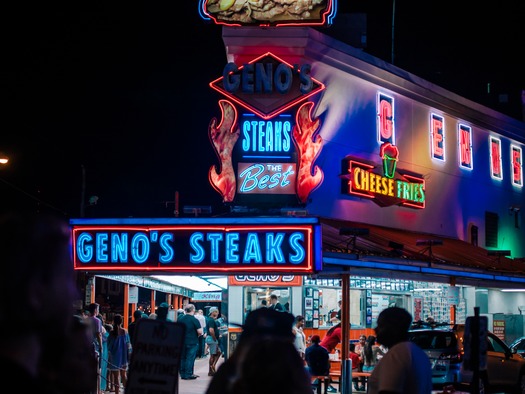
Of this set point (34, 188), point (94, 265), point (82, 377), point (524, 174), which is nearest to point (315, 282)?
point (94, 265)

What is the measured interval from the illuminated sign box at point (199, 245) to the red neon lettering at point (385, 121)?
8698 mm

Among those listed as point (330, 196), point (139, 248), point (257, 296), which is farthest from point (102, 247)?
point (257, 296)

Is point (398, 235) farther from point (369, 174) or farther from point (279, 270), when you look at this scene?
point (279, 270)

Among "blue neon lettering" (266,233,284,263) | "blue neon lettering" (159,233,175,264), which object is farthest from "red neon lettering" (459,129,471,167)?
"blue neon lettering" (159,233,175,264)

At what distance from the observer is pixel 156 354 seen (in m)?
8.05

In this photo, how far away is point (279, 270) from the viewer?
659 inches

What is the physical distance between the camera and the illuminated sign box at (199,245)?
54.6ft

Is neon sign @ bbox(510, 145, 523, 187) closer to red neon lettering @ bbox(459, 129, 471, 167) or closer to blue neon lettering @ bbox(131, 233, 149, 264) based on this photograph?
red neon lettering @ bbox(459, 129, 471, 167)

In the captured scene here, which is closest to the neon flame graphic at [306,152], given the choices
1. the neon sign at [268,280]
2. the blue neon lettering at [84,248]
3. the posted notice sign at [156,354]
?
the neon sign at [268,280]

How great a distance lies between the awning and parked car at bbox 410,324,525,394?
4.70 ft

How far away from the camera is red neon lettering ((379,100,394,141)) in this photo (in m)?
24.6

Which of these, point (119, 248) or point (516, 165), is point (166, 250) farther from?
point (516, 165)

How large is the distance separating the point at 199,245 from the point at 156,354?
9.15 meters

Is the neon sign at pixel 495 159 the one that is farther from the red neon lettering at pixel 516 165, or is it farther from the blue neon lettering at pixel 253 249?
the blue neon lettering at pixel 253 249
